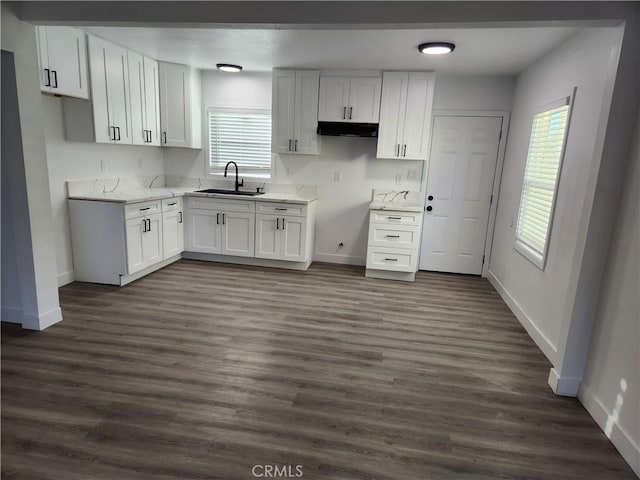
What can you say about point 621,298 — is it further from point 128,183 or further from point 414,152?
point 128,183

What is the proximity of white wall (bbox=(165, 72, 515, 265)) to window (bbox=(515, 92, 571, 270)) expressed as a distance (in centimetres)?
142

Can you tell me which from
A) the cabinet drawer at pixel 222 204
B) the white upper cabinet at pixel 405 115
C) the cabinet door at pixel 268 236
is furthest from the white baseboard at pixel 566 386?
the cabinet drawer at pixel 222 204

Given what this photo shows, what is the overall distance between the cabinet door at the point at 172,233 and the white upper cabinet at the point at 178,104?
979 millimetres

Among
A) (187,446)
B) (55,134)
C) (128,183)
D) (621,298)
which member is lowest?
(187,446)

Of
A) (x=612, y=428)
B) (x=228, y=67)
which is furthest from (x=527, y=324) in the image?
(x=228, y=67)

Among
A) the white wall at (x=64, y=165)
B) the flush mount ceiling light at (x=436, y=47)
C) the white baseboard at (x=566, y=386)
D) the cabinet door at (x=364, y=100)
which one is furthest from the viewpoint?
the cabinet door at (x=364, y=100)

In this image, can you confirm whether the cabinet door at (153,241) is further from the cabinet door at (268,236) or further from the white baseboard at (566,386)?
the white baseboard at (566,386)

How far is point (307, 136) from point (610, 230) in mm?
3343

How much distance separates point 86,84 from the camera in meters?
3.60

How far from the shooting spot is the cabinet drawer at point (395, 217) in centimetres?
444

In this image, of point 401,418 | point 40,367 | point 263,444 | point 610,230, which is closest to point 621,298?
point 610,230

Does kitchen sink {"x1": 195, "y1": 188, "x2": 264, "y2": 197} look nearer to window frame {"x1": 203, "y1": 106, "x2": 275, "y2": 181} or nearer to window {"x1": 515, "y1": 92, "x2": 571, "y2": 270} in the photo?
window frame {"x1": 203, "y1": 106, "x2": 275, "y2": 181}

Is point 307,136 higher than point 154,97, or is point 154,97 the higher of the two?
point 154,97

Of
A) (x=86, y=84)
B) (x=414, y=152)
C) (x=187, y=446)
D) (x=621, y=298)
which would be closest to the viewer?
(x=187, y=446)
